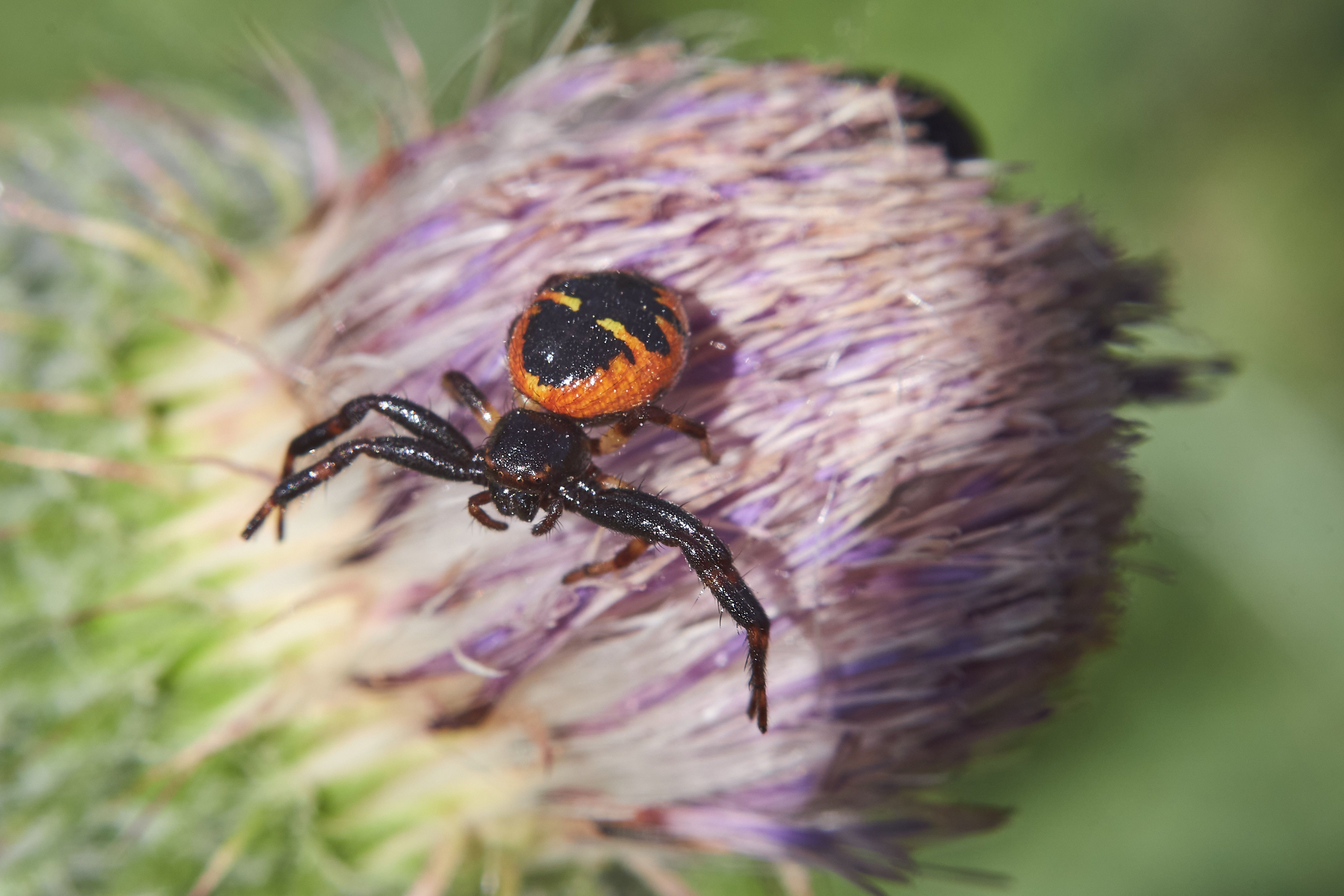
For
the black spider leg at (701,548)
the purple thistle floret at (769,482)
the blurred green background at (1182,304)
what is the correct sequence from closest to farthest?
the black spider leg at (701,548) < the purple thistle floret at (769,482) < the blurred green background at (1182,304)

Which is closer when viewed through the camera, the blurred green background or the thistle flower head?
the thistle flower head

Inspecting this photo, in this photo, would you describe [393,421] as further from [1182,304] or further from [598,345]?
[1182,304]

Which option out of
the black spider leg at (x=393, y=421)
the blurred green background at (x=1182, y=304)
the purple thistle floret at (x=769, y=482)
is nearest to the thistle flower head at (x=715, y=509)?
the purple thistle floret at (x=769, y=482)

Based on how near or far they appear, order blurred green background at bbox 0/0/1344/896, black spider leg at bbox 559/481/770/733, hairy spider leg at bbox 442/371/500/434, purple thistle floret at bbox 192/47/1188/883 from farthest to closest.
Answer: blurred green background at bbox 0/0/1344/896, hairy spider leg at bbox 442/371/500/434, purple thistle floret at bbox 192/47/1188/883, black spider leg at bbox 559/481/770/733

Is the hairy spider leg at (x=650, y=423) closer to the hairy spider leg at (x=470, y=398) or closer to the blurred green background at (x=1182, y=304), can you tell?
the hairy spider leg at (x=470, y=398)

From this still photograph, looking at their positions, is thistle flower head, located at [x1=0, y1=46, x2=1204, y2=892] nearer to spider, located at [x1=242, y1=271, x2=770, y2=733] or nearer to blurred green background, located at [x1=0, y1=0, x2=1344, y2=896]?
spider, located at [x1=242, y1=271, x2=770, y2=733]

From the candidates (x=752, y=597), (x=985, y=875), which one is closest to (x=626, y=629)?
(x=752, y=597)

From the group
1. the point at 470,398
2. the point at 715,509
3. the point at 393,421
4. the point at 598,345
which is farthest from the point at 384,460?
the point at 715,509

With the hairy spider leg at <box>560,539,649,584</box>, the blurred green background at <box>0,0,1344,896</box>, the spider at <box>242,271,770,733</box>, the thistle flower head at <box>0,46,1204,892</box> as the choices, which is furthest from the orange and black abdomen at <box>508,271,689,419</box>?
the blurred green background at <box>0,0,1344,896</box>
